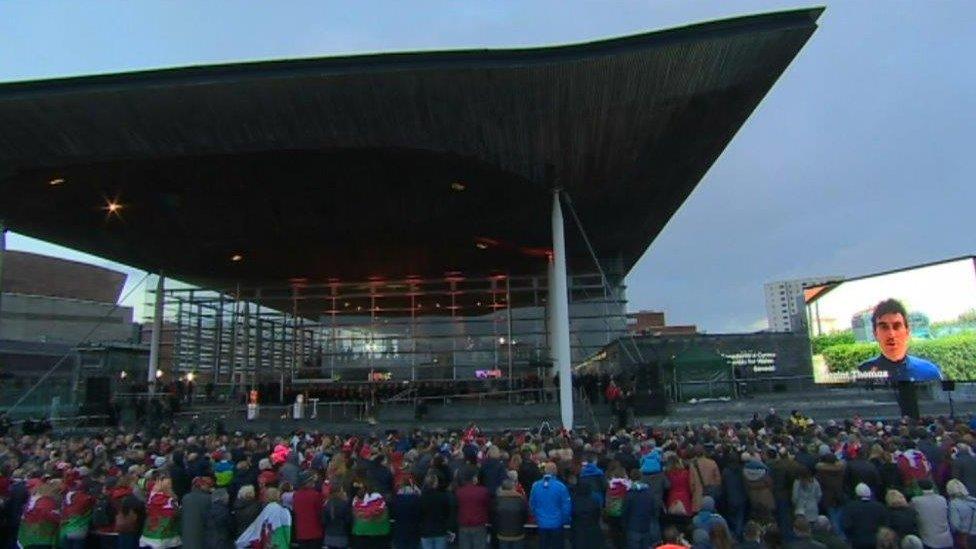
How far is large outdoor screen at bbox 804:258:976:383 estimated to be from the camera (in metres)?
32.8

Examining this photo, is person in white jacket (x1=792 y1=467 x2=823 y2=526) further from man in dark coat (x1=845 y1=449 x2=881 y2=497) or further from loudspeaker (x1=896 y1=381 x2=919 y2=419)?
loudspeaker (x1=896 y1=381 x2=919 y2=419)

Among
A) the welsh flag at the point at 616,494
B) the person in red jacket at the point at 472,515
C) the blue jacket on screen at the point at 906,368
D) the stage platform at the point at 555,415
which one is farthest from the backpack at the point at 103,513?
the blue jacket on screen at the point at 906,368

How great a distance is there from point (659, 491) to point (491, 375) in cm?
2934

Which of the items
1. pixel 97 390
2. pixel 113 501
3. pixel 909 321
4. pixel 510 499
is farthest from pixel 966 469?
pixel 97 390

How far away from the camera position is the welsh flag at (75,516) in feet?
29.5

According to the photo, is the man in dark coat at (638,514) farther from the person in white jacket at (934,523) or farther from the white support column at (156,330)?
the white support column at (156,330)

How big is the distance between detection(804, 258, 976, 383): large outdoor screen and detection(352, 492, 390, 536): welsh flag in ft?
108

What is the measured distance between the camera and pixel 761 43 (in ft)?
63.1

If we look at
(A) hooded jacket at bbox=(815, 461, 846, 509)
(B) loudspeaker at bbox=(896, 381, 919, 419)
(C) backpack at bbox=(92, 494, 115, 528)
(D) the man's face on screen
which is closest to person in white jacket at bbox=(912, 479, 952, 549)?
(A) hooded jacket at bbox=(815, 461, 846, 509)

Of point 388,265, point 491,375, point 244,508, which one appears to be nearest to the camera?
point 244,508

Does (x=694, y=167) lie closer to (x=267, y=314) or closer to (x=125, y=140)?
(x=125, y=140)

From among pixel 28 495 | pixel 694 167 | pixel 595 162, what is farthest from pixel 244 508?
pixel 694 167

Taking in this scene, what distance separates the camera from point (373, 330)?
41.2 m

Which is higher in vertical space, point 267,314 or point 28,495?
point 267,314
